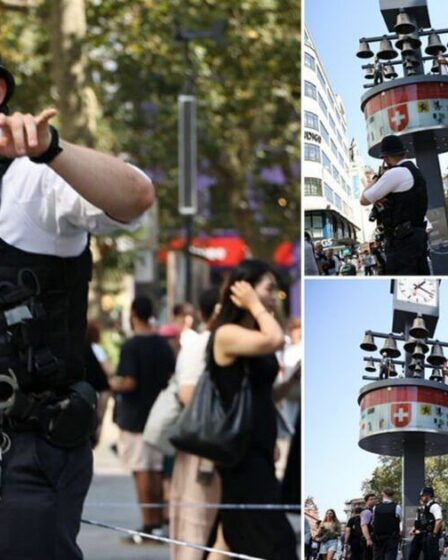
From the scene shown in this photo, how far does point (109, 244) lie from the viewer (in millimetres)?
24359

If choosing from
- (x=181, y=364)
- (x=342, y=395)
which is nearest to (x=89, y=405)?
(x=342, y=395)

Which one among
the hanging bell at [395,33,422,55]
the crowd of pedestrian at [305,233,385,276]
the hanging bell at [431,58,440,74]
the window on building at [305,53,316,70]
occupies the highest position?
the window on building at [305,53,316,70]

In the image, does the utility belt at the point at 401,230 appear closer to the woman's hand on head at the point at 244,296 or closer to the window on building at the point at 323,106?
the window on building at the point at 323,106

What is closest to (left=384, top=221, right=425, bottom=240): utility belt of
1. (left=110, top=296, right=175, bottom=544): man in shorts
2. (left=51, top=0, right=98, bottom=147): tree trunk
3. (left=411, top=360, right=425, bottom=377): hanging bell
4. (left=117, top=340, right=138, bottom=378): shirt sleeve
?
(left=411, top=360, right=425, bottom=377): hanging bell

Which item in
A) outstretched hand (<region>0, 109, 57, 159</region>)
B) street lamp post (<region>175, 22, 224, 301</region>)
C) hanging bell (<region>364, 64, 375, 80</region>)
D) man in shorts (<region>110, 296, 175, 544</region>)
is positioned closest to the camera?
outstretched hand (<region>0, 109, 57, 159</region>)

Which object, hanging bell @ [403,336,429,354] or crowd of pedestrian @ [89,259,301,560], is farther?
crowd of pedestrian @ [89,259,301,560]

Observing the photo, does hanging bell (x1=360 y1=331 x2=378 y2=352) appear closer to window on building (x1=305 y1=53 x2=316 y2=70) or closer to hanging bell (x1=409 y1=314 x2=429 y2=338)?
hanging bell (x1=409 y1=314 x2=429 y2=338)

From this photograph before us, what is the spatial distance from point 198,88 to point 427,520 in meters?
21.1

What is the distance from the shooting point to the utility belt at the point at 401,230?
411 cm

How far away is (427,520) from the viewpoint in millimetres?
3977

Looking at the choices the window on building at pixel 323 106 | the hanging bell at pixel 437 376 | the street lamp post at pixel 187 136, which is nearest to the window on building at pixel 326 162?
the window on building at pixel 323 106

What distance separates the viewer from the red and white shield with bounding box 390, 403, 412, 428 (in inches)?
157

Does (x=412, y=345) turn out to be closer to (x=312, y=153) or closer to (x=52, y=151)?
(x=312, y=153)

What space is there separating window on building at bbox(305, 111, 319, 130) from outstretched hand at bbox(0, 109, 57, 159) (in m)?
0.89
